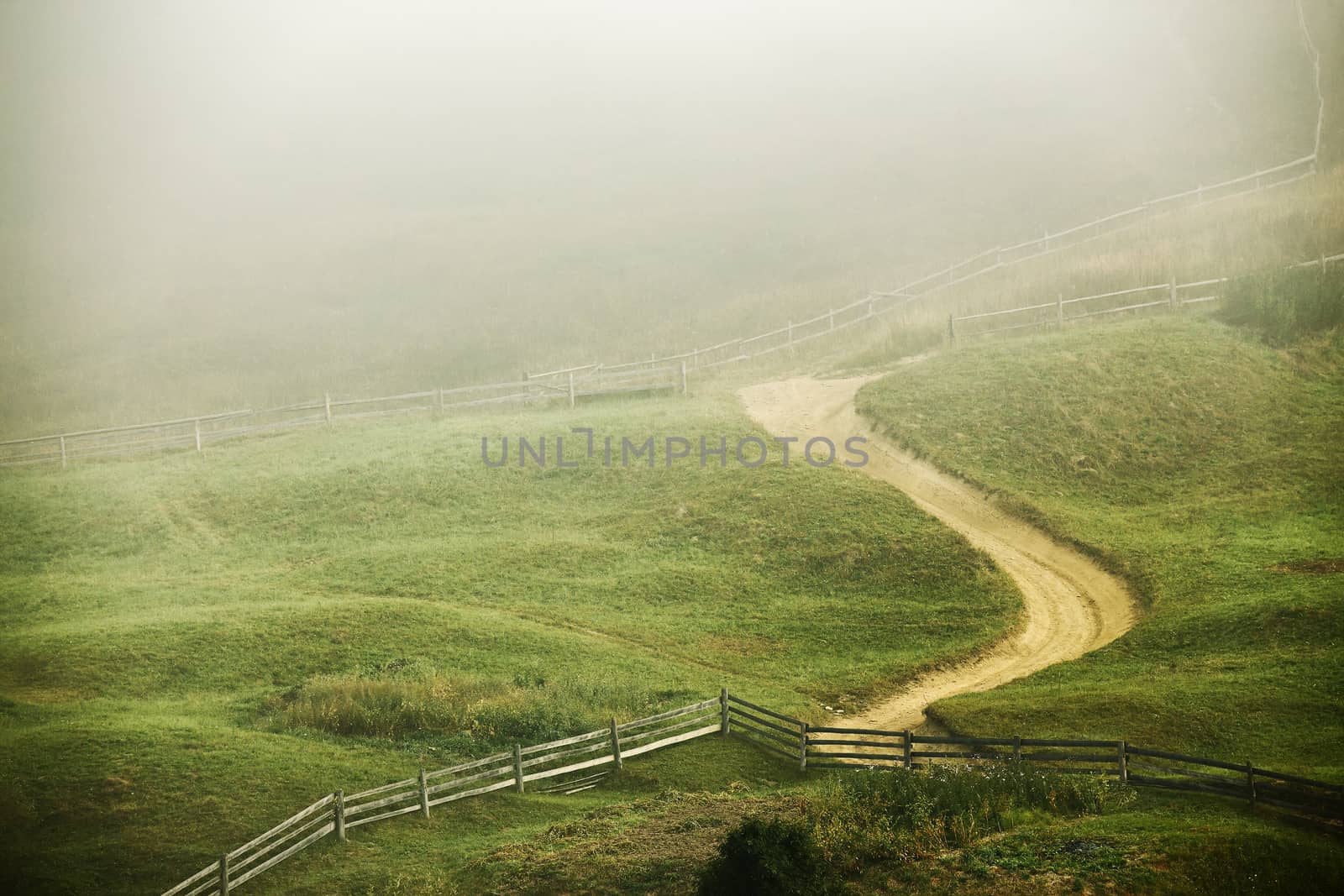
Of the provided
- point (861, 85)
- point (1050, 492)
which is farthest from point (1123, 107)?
point (1050, 492)

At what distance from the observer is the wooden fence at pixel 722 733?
15.8 meters

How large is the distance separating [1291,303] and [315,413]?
138 feet

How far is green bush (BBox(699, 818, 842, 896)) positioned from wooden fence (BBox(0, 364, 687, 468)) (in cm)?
3152

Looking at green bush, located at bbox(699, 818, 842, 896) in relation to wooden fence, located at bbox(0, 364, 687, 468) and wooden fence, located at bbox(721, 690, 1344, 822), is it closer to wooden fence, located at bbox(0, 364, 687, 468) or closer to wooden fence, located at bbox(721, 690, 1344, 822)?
wooden fence, located at bbox(721, 690, 1344, 822)

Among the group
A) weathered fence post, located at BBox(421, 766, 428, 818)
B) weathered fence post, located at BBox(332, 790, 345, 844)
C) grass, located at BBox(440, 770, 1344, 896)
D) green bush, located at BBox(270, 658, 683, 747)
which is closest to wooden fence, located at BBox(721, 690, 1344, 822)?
grass, located at BBox(440, 770, 1344, 896)

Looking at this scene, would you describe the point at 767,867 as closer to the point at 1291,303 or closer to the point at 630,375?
the point at 1291,303

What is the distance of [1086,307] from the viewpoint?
44.7m

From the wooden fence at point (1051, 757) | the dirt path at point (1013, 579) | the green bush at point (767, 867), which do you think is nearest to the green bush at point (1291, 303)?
the dirt path at point (1013, 579)

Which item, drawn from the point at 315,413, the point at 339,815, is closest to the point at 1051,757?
the point at 339,815

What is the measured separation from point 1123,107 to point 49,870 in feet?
272

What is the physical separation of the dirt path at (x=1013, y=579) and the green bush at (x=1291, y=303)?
48.0 feet

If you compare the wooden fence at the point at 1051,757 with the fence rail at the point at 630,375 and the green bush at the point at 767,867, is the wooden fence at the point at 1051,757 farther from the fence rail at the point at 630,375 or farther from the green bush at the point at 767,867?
the fence rail at the point at 630,375

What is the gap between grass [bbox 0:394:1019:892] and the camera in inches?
725

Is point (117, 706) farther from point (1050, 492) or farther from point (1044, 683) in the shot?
point (1050, 492)
